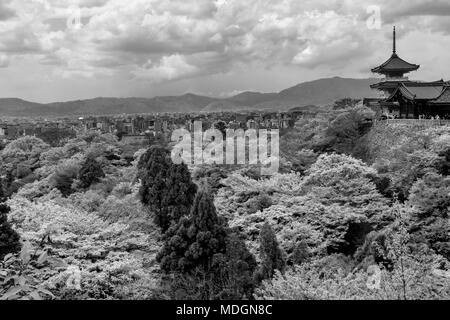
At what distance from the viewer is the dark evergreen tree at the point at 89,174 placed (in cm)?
3130

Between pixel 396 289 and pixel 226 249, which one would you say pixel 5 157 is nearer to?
pixel 226 249

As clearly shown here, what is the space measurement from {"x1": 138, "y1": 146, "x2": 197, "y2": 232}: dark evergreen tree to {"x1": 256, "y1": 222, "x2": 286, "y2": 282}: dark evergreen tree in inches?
277

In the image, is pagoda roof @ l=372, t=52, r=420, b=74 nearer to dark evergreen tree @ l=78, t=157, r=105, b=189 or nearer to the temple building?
the temple building

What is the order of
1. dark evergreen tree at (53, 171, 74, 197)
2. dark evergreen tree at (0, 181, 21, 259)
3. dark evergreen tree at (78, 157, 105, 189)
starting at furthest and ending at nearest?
dark evergreen tree at (53, 171, 74, 197)
dark evergreen tree at (78, 157, 105, 189)
dark evergreen tree at (0, 181, 21, 259)

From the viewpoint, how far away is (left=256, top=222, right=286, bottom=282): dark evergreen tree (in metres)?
15.2

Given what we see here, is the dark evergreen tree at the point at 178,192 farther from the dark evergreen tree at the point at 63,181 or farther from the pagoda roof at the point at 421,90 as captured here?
the pagoda roof at the point at 421,90

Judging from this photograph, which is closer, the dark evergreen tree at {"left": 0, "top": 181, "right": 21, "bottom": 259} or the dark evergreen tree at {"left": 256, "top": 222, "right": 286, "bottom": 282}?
the dark evergreen tree at {"left": 256, "top": 222, "right": 286, "bottom": 282}

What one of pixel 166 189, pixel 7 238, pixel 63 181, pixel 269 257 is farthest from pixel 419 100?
pixel 7 238

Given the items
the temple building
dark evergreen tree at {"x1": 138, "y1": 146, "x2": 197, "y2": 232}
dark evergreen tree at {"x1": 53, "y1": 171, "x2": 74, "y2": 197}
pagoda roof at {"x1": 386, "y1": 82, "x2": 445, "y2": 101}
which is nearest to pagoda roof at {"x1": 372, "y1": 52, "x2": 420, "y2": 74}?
the temple building

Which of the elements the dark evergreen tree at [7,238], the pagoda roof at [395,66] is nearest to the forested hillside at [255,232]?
the dark evergreen tree at [7,238]

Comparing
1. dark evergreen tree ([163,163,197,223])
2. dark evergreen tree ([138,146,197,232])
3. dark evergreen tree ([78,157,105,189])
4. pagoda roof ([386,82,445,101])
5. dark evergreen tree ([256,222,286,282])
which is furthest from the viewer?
dark evergreen tree ([78,157,105,189])

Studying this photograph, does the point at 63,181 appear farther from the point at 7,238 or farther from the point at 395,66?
the point at 395,66

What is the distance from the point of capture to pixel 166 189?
23.7m

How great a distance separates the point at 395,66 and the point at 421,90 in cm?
832
